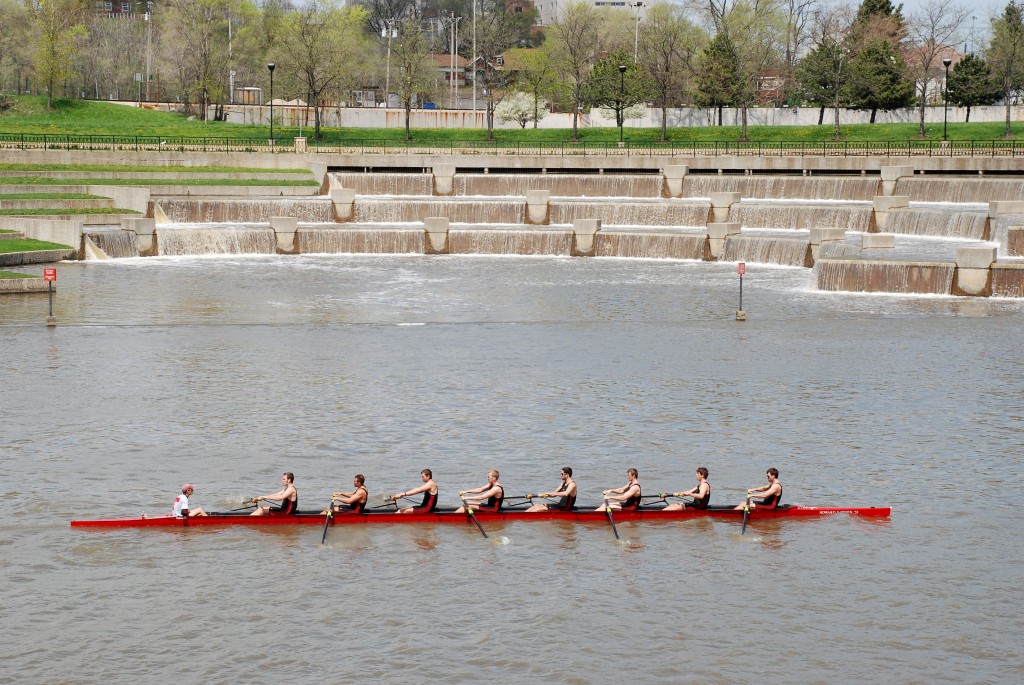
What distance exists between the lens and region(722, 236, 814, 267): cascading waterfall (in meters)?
62.1

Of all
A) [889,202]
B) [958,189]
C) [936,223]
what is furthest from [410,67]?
[936,223]

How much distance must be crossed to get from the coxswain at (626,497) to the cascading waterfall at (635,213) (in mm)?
46960

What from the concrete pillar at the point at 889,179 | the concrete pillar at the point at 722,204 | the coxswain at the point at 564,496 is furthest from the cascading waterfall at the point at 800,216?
the coxswain at the point at 564,496

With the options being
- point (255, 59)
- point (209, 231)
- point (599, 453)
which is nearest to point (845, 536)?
point (599, 453)

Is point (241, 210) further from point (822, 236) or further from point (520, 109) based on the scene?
point (520, 109)

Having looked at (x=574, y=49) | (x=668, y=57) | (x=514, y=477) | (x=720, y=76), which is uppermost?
(x=574, y=49)

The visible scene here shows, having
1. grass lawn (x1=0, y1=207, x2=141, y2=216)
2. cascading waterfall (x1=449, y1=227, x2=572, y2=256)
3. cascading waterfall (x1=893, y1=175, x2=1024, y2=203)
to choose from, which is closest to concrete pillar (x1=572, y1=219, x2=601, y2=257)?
cascading waterfall (x1=449, y1=227, x2=572, y2=256)

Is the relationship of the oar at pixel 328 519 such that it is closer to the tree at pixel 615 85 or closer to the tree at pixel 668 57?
the tree at pixel 668 57

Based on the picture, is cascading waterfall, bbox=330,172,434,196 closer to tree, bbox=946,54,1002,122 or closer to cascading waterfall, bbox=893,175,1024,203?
cascading waterfall, bbox=893,175,1024,203

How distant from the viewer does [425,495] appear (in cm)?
2636

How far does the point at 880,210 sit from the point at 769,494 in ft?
141

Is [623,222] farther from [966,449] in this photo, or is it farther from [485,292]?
[966,449]

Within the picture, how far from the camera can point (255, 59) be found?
134 metres

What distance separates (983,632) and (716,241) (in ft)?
146
